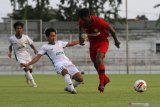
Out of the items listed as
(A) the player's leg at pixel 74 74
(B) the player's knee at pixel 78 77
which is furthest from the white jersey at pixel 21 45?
(B) the player's knee at pixel 78 77

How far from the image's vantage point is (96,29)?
53.9ft

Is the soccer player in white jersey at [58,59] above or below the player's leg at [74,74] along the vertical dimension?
above

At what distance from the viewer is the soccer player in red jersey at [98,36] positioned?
16141 millimetres

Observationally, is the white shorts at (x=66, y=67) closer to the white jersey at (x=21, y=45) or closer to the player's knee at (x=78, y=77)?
the player's knee at (x=78, y=77)

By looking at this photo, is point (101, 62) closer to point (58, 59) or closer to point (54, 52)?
point (58, 59)

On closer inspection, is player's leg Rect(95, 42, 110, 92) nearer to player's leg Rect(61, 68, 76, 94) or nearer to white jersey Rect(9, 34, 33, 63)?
player's leg Rect(61, 68, 76, 94)

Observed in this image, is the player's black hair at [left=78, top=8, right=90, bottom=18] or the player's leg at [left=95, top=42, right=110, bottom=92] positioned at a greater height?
Answer: the player's black hair at [left=78, top=8, right=90, bottom=18]

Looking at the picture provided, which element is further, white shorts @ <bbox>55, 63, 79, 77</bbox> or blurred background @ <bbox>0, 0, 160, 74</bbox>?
blurred background @ <bbox>0, 0, 160, 74</bbox>

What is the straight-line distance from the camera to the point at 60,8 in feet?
257

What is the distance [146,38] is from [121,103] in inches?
2181

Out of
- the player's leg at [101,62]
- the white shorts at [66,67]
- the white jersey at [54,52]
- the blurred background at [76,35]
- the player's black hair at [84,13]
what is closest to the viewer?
the player's black hair at [84,13]

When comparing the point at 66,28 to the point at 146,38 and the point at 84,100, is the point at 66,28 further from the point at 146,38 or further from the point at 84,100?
the point at 84,100

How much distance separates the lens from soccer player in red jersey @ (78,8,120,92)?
1614 centimetres

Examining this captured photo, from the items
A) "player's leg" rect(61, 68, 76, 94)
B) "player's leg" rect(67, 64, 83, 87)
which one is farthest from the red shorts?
"player's leg" rect(61, 68, 76, 94)
